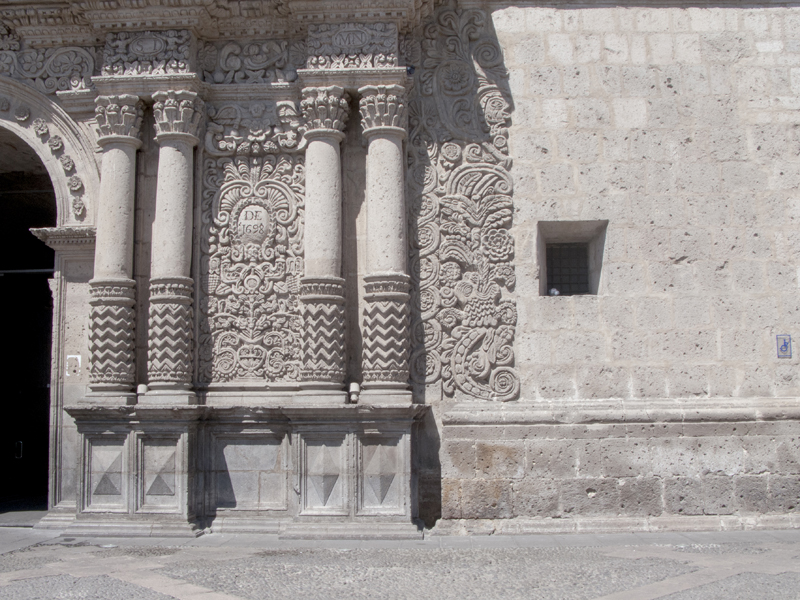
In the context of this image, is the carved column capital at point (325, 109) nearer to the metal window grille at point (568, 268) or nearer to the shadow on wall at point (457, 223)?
the shadow on wall at point (457, 223)

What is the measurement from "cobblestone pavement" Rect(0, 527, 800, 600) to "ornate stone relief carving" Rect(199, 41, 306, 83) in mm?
4631

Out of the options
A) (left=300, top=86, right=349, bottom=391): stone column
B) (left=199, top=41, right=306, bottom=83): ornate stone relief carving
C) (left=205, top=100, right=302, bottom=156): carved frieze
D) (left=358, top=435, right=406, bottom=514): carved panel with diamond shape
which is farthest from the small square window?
(left=199, top=41, right=306, bottom=83): ornate stone relief carving

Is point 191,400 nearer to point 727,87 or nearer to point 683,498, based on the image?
point 683,498

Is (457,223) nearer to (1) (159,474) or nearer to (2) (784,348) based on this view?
(2) (784,348)

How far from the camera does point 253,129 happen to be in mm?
7926

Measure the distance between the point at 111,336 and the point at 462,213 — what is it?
3.68 m

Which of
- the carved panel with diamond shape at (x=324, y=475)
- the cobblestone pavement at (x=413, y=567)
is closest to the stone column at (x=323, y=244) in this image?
the carved panel with diamond shape at (x=324, y=475)

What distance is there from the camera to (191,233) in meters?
7.74

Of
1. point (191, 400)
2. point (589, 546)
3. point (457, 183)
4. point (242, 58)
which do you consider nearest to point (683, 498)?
point (589, 546)

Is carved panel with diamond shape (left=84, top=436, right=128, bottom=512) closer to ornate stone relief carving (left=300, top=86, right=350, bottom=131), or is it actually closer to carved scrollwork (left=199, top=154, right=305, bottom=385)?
carved scrollwork (left=199, top=154, right=305, bottom=385)

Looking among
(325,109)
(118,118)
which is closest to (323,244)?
(325,109)

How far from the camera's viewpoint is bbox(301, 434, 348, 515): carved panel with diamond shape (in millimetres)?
7055

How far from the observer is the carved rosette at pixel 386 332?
724 centimetres

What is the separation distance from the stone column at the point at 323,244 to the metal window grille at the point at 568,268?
2.27 metres
